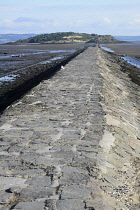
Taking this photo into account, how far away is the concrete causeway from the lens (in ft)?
11.8

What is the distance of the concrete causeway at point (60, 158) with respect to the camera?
11.8 feet

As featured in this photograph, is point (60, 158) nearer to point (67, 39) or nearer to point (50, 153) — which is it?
point (50, 153)

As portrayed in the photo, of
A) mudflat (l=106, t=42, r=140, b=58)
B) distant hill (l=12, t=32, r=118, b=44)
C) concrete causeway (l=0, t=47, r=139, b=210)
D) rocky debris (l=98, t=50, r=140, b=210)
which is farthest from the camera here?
distant hill (l=12, t=32, r=118, b=44)

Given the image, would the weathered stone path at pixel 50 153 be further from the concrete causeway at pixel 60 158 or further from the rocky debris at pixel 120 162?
the rocky debris at pixel 120 162

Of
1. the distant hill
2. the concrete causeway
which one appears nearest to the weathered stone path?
the concrete causeway

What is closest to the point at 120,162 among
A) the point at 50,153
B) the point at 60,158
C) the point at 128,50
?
the point at 60,158

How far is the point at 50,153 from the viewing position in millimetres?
4801

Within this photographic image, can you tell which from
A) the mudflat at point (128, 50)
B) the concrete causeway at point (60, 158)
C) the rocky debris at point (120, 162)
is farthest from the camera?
the mudflat at point (128, 50)

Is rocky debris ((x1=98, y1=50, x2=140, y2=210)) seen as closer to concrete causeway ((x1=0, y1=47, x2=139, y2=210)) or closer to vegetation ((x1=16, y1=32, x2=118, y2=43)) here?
concrete causeway ((x1=0, y1=47, x2=139, y2=210))

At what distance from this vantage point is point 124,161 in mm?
4926

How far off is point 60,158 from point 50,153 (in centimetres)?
24

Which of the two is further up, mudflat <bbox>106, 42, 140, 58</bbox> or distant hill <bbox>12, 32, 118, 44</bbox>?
mudflat <bbox>106, 42, 140, 58</bbox>

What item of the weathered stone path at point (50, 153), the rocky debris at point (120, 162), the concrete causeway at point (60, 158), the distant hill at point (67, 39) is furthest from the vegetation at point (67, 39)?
the rocky debris at point (120, 162)

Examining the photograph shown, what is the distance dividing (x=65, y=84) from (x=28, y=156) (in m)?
7.00
